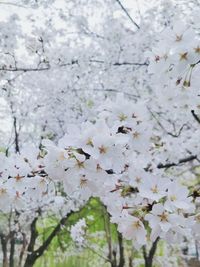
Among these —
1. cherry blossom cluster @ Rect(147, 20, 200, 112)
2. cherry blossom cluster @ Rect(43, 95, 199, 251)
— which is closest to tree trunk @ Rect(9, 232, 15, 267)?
cherry blossom cluster @ Rect(43, 95, 199, 251)

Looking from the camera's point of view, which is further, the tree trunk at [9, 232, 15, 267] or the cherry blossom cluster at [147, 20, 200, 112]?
the tree trunk at [9, 232, 15, 267]

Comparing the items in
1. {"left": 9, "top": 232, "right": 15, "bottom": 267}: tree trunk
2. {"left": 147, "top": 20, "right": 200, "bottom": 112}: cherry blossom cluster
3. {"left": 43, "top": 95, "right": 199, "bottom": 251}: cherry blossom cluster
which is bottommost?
{"left": 43, "top": 95, "right": 199, "bottom": 251}: cherry blossom cluster

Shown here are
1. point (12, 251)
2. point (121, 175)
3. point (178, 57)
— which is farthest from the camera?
point (12, 251)

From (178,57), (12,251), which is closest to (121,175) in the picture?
(178,57)

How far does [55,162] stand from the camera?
1.76 m

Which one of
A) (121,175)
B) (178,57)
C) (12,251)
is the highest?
(12,251)

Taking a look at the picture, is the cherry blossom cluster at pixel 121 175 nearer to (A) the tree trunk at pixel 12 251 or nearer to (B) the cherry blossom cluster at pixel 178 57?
(B) the cherry blossom cluster at pixel 178 57

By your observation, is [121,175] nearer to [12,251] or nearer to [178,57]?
[178,57]

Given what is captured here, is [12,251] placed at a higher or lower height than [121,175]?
higher

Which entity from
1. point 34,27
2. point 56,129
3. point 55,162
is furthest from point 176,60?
point 56,129

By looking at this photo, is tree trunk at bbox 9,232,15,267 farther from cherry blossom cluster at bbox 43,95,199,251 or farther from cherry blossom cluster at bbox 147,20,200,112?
cherry blossom cluster at bbox 147,20,200,112

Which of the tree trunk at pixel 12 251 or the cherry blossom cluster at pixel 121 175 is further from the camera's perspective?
the tree trunk at pixel 12 251

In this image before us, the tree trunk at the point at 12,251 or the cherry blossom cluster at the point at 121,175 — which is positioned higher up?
the tree trunk at the point at 12,251

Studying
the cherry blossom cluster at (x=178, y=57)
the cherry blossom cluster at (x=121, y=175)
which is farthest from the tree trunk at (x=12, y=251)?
the cherry blossom cluster at (x=178, y=57)
